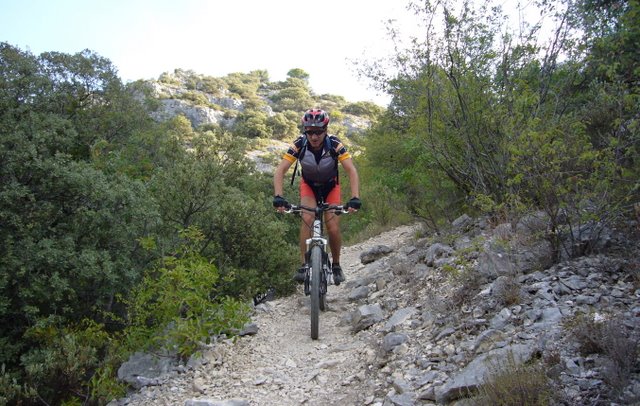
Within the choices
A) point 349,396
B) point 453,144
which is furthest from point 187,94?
point 349,396

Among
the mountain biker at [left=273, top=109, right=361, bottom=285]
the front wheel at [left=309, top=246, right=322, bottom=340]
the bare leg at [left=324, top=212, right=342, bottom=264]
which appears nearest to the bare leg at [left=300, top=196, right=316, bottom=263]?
the mountain biker at [left=273, top=109, right=361, bottom=285]

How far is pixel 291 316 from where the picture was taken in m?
6.08

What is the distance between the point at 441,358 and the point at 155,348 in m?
2.79

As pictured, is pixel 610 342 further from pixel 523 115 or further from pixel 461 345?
pixel 523 115

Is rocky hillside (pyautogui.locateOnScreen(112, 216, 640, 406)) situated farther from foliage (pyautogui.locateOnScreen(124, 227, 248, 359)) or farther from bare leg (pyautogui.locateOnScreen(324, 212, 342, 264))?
bare leg (pyautogui.locateOnScreen(324, 212, 342, 264))

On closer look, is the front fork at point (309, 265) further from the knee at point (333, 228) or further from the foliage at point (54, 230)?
the foliage at point (54, 230)

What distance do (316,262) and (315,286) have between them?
0.88 feet

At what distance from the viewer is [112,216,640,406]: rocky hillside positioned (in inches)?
105

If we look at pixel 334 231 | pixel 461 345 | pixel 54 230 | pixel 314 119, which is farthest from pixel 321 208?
pixel 54 230

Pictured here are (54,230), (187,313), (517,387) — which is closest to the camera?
(517,387)

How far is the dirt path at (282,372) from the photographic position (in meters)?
3.85

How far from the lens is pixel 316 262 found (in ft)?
16.6

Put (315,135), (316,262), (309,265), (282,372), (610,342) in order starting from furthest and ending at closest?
(315,135)
(309,265)
(316,262)
(282,372)
(610,342)

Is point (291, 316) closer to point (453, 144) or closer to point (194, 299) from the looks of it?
point (194, 299)
